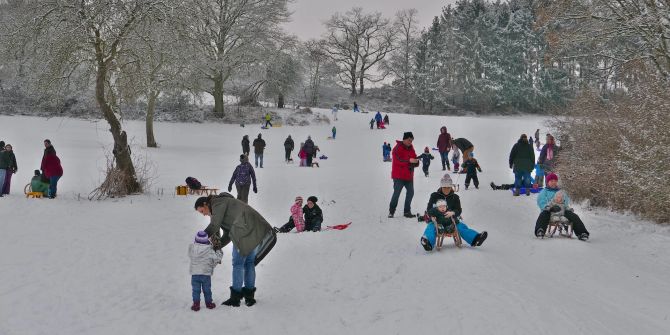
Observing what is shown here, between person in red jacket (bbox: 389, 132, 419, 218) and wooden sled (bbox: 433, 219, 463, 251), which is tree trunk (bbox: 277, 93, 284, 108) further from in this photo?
wooden sled (bbox: 433, 219, 463, 251)

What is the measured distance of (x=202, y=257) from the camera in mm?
6035

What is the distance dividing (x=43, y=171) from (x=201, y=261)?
10.1 metres

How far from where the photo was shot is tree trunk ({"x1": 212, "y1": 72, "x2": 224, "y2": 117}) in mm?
37062

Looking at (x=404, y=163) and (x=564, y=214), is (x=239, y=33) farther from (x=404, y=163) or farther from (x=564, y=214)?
(x=564, y=214)

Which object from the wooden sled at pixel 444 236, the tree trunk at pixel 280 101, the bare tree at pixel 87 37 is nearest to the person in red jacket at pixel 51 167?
the bare tree at pixel 87 37

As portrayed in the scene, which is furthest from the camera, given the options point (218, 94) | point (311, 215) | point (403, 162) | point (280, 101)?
point (280, 101)

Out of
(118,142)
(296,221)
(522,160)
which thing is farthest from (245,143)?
(522,160)

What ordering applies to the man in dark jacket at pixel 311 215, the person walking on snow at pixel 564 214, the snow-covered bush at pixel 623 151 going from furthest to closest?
the man in dark jacket at pixel 311 215 → the snow-covered bush at pixel 623 151 → the person walking on snow at pixel 564 214

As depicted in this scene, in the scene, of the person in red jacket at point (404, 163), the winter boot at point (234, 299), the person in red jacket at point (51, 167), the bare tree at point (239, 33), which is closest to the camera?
the winter boot at point (234, 299)

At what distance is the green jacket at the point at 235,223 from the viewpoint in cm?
595

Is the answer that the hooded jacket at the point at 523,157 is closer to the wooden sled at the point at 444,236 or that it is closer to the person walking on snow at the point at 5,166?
the wooden sled at the point at 444,236

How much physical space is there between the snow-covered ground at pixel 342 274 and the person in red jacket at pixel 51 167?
1.85 ft

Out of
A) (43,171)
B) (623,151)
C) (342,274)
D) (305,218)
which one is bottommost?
(342,274)

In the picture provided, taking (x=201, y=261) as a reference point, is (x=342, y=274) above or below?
below
